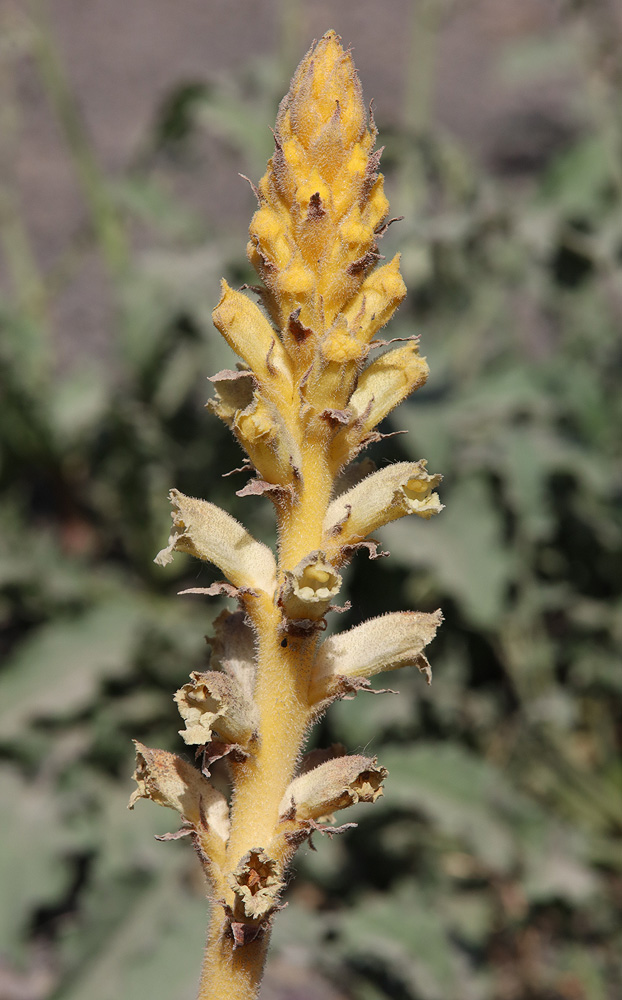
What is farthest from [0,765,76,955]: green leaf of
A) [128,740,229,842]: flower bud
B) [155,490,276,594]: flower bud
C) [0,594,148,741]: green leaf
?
[155,490,276,594]: flower bud

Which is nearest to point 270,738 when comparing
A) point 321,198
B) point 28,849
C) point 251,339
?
point 251,339

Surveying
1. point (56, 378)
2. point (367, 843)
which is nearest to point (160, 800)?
point (367, 843)

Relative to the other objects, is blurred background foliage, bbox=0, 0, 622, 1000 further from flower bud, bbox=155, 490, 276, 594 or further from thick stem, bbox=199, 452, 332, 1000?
flower bud, bbox=155, 490, 276, 594

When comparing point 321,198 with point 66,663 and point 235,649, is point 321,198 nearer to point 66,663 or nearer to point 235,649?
point 235,649

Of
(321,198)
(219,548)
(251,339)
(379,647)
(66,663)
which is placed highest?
(66,663)

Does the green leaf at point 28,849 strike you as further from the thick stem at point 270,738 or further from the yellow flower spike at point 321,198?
the yellow flower spike at point 321,198

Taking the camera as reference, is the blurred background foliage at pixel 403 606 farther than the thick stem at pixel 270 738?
Yes

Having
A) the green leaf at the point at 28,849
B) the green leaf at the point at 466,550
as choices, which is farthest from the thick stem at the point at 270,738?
the green leaf at the point at 466,550
